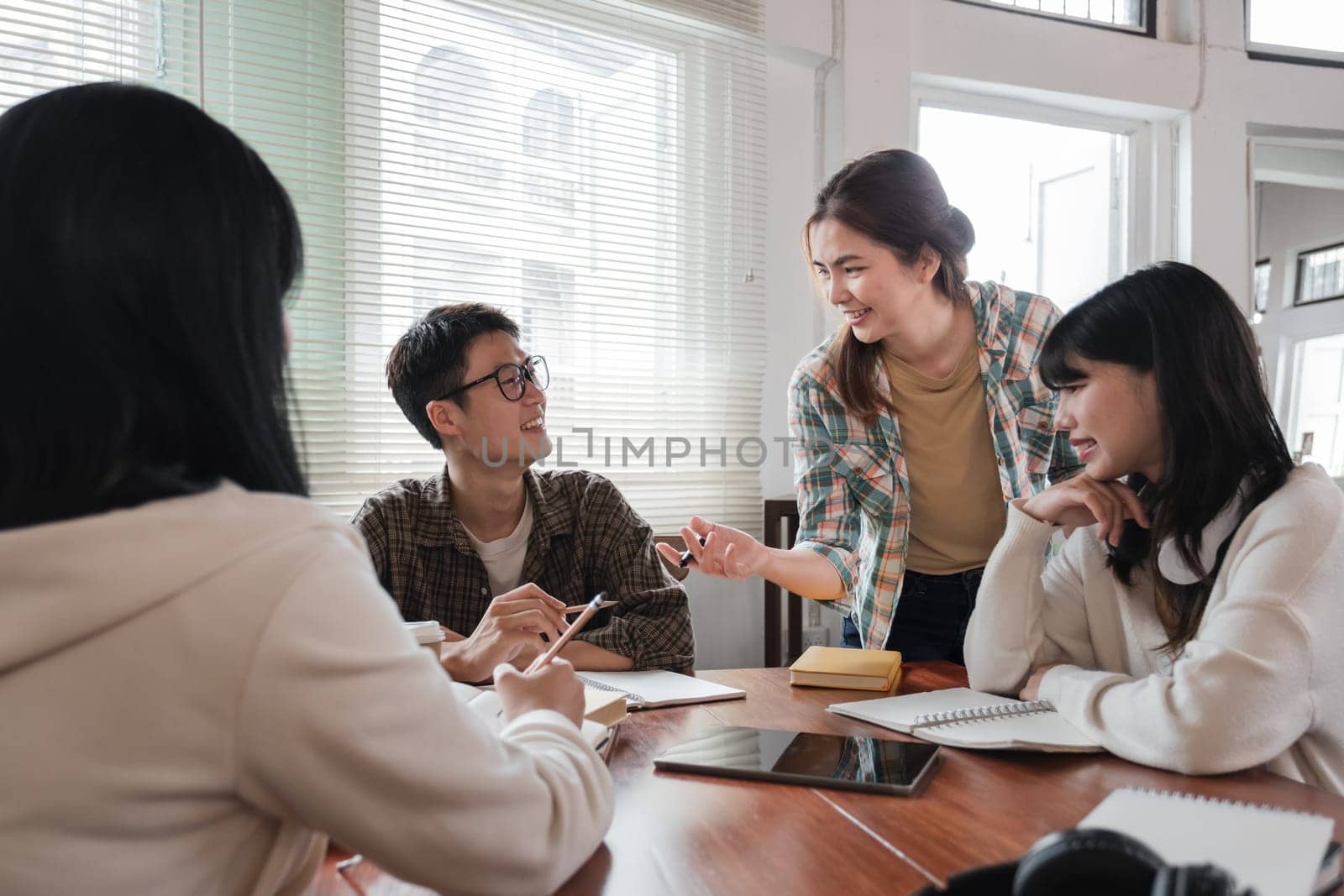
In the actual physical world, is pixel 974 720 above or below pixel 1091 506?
below

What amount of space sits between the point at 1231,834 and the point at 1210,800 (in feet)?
0.32

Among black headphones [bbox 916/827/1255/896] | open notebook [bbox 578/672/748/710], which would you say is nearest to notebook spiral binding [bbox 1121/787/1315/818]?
black headphones [bbox 916/827/1255/896]

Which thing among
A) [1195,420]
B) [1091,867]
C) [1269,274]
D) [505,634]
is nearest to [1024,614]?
[1195,420]

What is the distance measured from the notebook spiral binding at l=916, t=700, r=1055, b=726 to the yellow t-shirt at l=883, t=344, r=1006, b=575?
0.74 metres

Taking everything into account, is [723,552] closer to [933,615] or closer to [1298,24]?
[933,615]

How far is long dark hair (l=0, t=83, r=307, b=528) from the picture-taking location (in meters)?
0.60

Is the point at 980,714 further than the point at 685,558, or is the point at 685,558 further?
the point at 685,558

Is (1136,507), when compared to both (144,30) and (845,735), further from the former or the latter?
(144,30)

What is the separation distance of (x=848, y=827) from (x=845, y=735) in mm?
282

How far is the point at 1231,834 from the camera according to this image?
→ 78 cm

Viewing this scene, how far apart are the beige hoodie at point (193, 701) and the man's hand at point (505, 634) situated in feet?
2.82

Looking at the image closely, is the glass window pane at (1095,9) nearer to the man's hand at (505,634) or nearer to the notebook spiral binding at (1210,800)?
the man's hand at (505,634)

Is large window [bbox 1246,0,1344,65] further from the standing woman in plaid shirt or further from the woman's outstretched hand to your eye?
the woman's outstretched hand

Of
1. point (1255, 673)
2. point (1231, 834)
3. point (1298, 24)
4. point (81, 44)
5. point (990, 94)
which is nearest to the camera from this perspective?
point (1231, 834)
